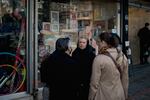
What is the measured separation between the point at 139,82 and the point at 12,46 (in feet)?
15.8

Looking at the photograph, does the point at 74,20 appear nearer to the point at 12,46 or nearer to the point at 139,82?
the point at 139,82

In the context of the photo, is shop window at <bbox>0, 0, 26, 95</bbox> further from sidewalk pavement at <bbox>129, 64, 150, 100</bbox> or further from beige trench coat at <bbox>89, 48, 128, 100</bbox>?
beige trench coat at <bbox>89, 48, 128, 100</bbox>

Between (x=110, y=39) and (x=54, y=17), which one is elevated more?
(x=54, y=17)

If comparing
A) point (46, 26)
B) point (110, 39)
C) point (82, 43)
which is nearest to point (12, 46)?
point (46, 26)

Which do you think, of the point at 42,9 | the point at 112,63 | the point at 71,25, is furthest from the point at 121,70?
the point at 71,25

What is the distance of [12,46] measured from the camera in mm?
8922

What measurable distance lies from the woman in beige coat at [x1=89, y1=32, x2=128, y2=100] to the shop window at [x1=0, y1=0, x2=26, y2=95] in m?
3.57

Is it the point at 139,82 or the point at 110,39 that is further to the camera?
the point at 139,82

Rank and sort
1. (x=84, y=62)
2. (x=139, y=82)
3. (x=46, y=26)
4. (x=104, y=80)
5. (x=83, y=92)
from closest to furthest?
(x=104, y=80)
(x=83, y=92)
(x=84, y=62)
(x=46, y=26)
(x=139, y=82)

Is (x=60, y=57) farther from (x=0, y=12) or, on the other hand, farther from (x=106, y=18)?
(x=106, y=18)

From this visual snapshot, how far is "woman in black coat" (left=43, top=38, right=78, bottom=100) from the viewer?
5.62m

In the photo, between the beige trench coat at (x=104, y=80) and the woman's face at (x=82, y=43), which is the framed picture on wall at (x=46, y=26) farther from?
the beige trench coat at (x=104, y=80)

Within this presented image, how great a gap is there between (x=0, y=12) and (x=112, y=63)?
12.5 feet

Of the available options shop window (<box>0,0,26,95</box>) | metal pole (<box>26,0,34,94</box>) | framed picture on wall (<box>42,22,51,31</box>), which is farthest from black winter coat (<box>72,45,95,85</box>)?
framed picture on wall (<box>42,22,51,31</box>)
